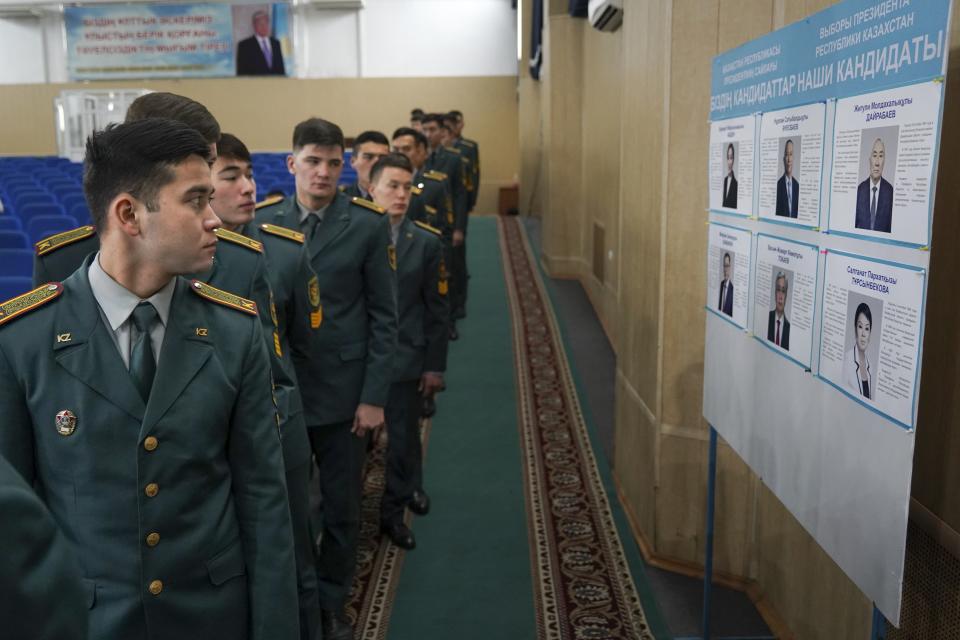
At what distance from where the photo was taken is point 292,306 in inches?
103

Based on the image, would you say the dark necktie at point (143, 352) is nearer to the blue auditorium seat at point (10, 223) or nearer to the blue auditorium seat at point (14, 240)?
the blue auditorium seat at point (14, 240)

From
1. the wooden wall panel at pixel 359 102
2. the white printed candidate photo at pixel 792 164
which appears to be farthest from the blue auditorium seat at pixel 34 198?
the wooden wall panel at pixel 359 102

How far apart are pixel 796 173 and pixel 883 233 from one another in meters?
0.47

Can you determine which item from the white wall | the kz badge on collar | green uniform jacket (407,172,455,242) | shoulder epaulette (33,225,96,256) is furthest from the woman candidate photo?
the white wall

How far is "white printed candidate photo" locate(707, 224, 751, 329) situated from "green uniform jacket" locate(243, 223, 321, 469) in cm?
116

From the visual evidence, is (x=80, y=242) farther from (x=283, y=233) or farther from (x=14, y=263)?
(x=14, y=263)

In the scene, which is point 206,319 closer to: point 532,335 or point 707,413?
point 707,413

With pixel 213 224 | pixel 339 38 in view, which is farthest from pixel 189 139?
pixel 339 38

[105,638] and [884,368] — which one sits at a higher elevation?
[884,368]

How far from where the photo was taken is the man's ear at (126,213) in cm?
146

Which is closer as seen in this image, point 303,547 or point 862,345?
point 862,345

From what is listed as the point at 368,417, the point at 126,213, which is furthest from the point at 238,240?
the point at 368,417

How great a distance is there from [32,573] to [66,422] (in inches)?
30.5

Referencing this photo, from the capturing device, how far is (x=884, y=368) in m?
1.71
